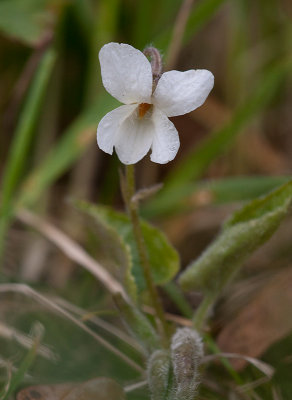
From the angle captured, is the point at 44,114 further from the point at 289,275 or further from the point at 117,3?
the point at 289,275

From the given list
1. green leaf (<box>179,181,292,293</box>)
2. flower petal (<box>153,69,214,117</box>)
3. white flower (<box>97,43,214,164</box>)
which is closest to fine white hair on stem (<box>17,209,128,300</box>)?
green leaf (<box>179,181,292,293</box>)

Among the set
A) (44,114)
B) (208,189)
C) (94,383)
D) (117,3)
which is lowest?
(94,383)

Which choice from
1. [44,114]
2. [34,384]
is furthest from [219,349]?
[44,114]

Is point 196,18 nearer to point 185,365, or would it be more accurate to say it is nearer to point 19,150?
point 19,150

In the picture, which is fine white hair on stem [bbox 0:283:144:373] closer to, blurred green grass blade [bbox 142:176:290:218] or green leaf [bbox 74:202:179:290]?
green leaf [bbox 74:202:179:290]

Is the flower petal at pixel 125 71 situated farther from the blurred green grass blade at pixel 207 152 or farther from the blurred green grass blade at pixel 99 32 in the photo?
the blurred green grass blade at pixel 99 32

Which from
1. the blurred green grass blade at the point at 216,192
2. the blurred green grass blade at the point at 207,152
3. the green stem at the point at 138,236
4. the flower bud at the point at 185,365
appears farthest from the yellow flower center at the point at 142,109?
the blurred green grass blade at the point at 207,152

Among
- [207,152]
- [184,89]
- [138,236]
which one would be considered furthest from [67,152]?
[184,89]

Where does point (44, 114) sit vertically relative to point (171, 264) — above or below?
above
